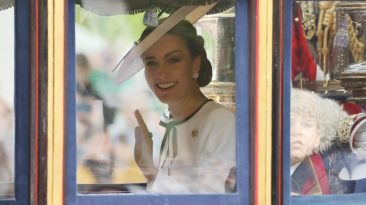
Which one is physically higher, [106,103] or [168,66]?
[168,66]

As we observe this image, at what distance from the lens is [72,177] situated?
261 centimetres

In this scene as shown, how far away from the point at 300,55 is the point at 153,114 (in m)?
0.60

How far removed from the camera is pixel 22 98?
2.58m

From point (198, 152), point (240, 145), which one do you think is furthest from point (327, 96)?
point (198, 152)

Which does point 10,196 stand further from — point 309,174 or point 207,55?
point 309,174

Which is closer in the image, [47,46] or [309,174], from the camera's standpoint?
[47,46]

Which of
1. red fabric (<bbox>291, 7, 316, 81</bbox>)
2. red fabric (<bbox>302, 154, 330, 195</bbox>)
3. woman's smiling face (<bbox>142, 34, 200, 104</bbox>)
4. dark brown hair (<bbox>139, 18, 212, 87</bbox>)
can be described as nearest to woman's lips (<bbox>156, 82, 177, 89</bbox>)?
woman's smiling face (<bbox>142, 34, 200, 104</bbox>)

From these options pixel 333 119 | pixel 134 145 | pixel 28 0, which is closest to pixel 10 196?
pixel 134 145

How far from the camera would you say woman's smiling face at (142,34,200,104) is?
8.91 ft

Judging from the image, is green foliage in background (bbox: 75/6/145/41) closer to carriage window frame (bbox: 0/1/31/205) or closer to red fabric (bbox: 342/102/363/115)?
carriage window frame (bbox: 0/1/31/205)

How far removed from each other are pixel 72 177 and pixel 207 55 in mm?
672

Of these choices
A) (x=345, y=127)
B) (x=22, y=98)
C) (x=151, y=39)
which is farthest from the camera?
(x=345, y=127)

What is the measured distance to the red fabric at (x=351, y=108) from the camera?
280 centimetres

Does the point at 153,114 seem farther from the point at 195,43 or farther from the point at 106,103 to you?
the point at 195,43
